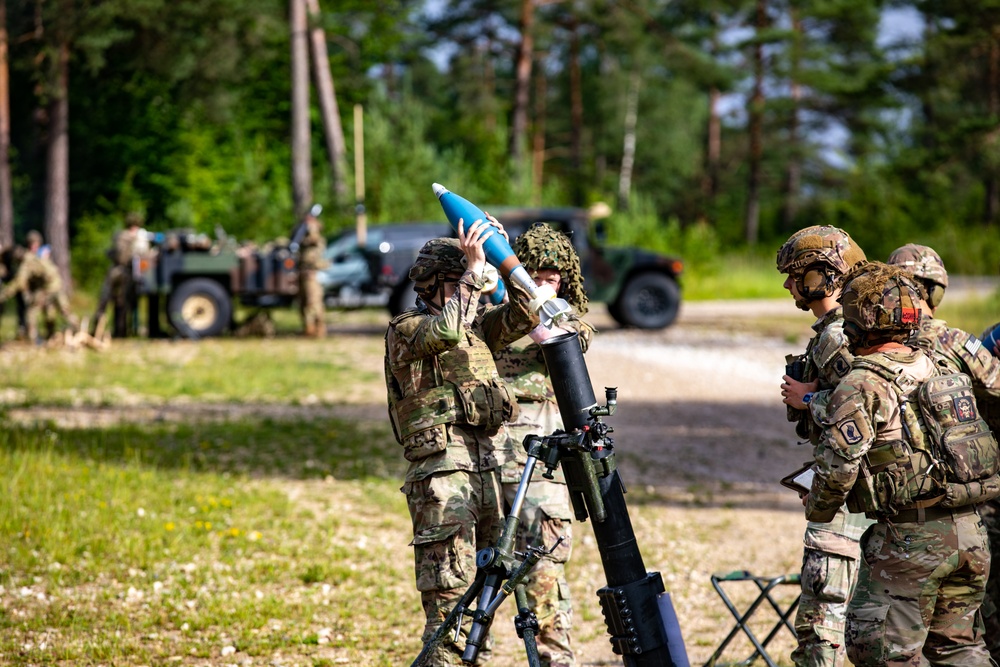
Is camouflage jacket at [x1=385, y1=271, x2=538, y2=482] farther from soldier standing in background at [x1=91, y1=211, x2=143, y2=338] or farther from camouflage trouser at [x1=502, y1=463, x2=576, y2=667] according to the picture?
soldier standing in background at [x1=91, y1=211, x2=143, y2=338]

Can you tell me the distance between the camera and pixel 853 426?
132 inches

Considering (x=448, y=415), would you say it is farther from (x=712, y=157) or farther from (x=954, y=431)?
(x=712, y=157)

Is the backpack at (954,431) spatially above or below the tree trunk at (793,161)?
below

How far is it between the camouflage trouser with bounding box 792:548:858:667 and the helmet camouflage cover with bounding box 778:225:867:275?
1.00 meters

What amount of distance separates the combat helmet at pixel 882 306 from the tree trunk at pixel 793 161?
117 feet

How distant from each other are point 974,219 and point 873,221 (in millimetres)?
5687

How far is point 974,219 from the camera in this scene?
1538 inches

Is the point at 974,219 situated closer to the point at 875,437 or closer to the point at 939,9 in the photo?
the point at 939,9

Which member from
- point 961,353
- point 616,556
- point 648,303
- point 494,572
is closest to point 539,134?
point 648,303

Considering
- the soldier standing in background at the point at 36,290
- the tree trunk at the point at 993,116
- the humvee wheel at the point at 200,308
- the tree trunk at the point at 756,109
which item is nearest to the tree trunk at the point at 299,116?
the humvee wheel at the point at 200,308

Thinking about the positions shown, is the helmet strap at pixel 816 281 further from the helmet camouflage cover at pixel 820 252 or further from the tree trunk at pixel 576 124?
the tree trunk at pixel 576 124

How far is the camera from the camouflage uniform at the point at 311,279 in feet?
53.4

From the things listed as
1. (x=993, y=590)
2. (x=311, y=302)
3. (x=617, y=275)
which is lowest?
(x=993, y=590)

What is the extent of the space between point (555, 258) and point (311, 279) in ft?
41.0
